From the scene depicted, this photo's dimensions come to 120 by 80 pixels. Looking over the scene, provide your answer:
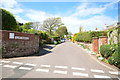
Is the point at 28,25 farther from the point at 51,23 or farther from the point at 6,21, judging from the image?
the point at 6,21

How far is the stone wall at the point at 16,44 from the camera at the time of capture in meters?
6.21

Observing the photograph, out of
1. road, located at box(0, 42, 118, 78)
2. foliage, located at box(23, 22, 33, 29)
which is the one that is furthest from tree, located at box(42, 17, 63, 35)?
road, located at box(0, 42, 118, 78)

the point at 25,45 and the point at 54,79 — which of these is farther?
the point at 25,45

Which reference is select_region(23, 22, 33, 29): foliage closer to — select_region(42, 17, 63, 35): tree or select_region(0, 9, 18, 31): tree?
select_region(42, 17, 63, 35): tree

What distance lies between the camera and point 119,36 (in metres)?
4.91

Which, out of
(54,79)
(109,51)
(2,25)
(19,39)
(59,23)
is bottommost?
(54,79)

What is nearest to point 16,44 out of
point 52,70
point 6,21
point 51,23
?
point 6,21

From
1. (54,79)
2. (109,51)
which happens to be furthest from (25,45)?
(109,51)

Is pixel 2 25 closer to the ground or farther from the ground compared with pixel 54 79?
farther from the ground

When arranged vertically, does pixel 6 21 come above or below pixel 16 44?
above

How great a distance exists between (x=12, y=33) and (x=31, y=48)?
2482 millimetres

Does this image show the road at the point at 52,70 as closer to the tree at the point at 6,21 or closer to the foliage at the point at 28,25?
the tree at the point at 6,21

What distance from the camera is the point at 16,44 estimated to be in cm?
681

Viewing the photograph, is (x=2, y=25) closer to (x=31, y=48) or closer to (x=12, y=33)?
(x=12, y=33)
